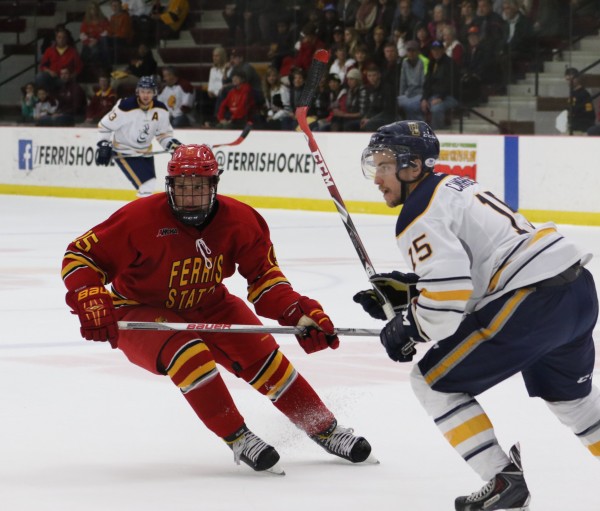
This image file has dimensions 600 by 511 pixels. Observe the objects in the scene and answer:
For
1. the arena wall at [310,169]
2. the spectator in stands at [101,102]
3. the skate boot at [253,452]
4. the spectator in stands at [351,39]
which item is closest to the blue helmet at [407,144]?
the skate boot at [253,452]

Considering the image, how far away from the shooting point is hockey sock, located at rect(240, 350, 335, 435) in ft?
11.3

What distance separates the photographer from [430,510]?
9.43 feet

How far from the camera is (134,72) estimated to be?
1489 centimetres

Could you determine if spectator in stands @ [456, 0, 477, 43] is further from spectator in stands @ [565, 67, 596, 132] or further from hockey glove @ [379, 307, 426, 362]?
hockey glove @ [379, 307, 426, 362]

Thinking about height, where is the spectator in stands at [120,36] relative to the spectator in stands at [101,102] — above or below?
above

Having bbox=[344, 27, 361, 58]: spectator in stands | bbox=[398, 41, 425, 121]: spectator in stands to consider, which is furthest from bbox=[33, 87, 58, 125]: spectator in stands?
bbox=[398, 41, 425, 121]: spectator in stands

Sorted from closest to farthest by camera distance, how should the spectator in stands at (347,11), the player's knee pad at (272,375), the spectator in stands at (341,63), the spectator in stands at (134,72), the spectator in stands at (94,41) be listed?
the player's knee pad at (272,375) < the spectator in stands at (341,63) < the spectator in stands at (347,11) < the spectator in stands at (134,72) < the spectator in stands at (94,41)

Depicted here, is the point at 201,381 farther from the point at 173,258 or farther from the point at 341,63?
the point at 341,63

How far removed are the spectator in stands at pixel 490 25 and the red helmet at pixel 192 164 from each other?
824 centimetres

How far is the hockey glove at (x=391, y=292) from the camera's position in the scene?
9.86 ft

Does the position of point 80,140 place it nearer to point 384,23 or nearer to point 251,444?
point 384,23

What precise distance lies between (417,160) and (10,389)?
6.64 feet

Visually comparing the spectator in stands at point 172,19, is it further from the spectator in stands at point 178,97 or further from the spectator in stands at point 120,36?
the spectator in stands at point 178,97

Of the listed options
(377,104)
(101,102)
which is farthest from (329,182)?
(101,102)
